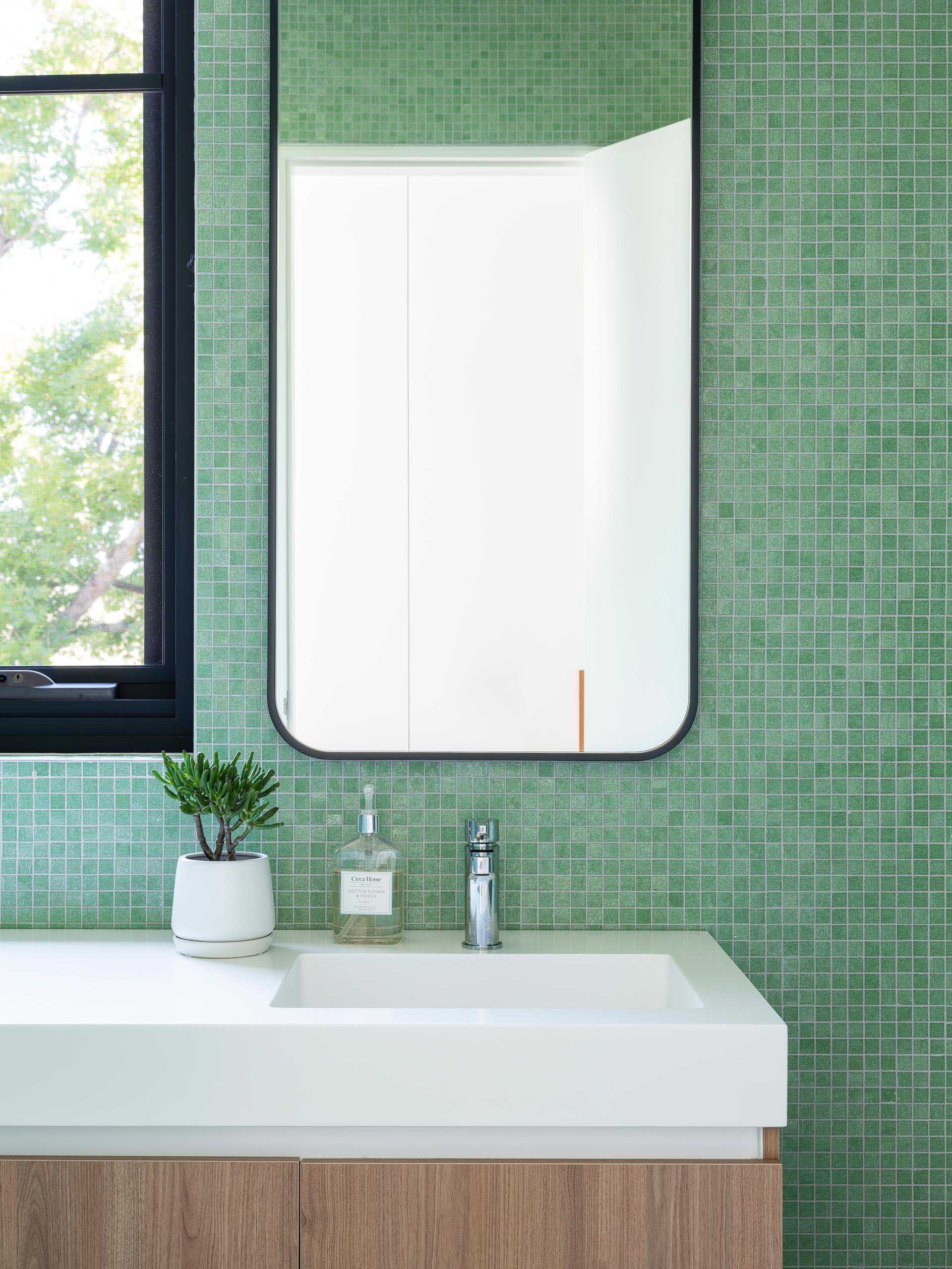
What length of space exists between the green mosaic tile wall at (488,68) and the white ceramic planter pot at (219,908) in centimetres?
94

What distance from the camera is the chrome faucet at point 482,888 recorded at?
4.38ft

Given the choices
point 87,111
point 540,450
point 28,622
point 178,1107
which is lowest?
point 178,1107

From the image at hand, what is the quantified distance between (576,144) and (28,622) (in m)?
1.00

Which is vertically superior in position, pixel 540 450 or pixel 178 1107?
pixel 540 450

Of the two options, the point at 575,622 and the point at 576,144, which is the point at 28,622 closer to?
the point at 575,622

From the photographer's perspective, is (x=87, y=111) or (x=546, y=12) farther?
(x=87, y=111)

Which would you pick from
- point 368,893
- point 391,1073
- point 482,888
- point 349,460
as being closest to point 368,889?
point 368,893

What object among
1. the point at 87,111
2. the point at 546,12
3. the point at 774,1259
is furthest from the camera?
the point at 87,111

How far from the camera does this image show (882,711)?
1.42m

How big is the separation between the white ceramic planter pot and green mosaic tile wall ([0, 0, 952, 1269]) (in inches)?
5.6

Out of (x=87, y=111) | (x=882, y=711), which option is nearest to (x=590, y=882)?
(x=882, y=711)

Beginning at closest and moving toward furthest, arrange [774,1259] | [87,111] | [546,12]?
[774,1259] → [546,12] → [87,111]

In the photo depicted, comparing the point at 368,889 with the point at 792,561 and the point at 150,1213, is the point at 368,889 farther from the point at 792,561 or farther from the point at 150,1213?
the point at 792,561

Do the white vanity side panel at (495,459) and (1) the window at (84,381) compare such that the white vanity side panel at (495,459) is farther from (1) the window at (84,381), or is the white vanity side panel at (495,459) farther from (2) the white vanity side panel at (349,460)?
(1) the window at (84,381)
